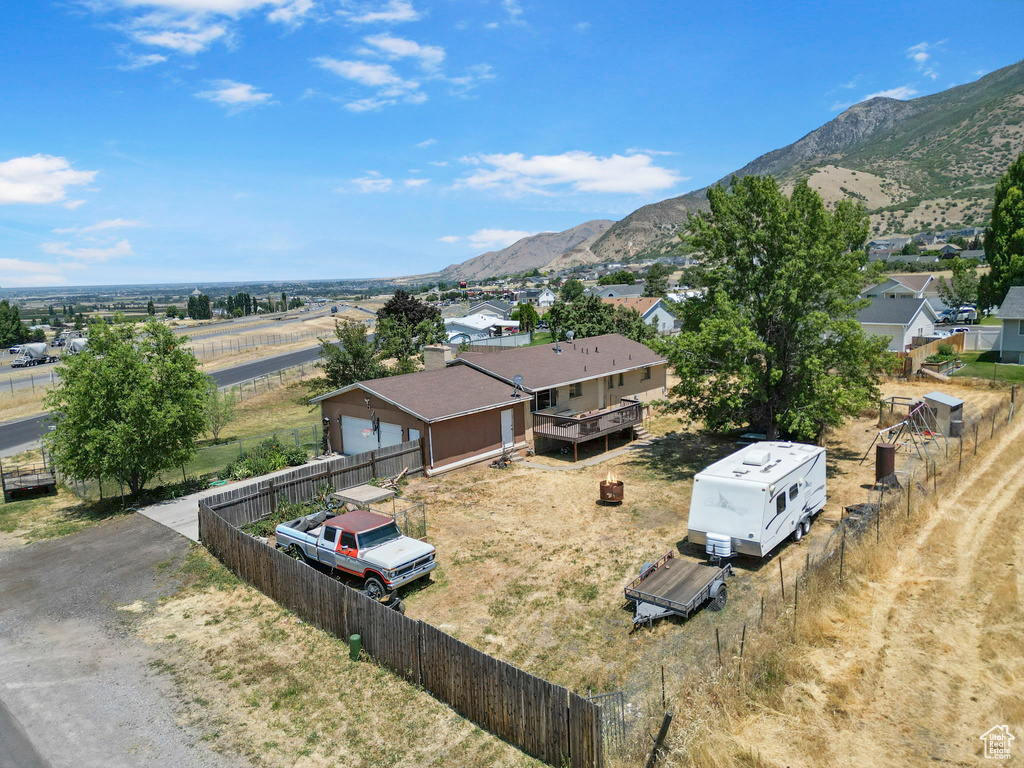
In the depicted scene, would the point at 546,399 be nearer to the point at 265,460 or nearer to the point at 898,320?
the point at 265,460

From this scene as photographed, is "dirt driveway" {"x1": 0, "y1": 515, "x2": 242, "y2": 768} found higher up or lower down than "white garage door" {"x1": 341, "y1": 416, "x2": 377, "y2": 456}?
lower down

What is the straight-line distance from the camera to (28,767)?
10.3 m

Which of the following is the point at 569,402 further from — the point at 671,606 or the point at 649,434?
the point at 671,606

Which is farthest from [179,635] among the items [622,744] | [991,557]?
[991,557]

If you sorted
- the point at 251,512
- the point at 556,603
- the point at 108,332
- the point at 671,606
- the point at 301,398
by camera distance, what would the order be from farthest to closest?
the point at 301,398 < the point at 108,332 < the point at 251,512 < the point at 556,603 < the point at 671,606

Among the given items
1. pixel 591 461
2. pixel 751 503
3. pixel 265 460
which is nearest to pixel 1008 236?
pixel 591 461

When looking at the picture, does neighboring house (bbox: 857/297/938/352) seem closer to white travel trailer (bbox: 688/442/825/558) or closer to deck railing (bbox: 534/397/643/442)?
deck railing (bbox: 534/397/643/442)

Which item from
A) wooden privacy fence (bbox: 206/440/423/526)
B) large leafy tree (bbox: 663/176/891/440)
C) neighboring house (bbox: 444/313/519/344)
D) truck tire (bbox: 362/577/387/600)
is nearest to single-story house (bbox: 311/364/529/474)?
wooden privacy fence (bbox: 206/440/423/526)

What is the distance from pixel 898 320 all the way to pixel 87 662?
56.8 metres

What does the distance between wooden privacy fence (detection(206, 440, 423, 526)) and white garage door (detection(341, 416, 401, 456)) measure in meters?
2.00

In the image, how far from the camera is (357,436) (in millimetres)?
30875

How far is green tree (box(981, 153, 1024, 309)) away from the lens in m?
52.0

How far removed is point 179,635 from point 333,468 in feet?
33.8

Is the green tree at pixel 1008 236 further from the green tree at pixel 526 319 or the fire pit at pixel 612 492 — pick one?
the green tree at pixel 526 319
